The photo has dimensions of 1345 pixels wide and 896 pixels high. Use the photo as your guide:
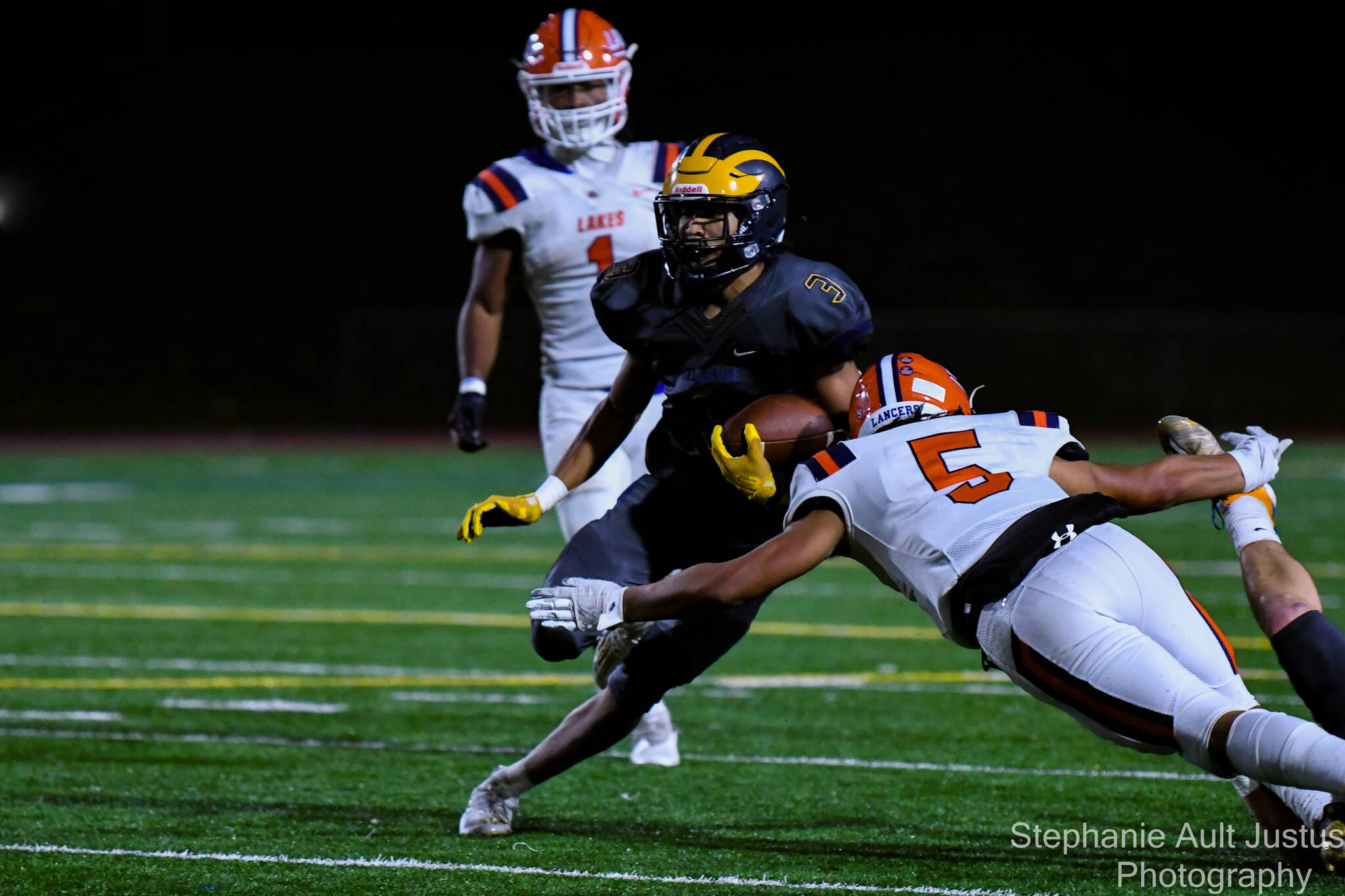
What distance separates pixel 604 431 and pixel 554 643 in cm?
59

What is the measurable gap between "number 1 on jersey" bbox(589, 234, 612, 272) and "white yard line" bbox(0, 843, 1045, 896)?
210cm

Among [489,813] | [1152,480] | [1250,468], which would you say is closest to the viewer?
[1152,480]

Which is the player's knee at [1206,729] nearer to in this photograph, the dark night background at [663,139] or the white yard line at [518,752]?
the white yard line at [518,752]

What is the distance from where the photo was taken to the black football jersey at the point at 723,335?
3900mm

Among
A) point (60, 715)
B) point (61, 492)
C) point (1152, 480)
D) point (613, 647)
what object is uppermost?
point (1152, 480)

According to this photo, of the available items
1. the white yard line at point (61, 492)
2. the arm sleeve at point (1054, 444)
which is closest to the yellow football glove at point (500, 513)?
the arm sleeve at point (1054, 444)

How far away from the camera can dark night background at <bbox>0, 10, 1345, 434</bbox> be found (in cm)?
2291

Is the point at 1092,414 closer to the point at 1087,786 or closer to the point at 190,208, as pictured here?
the point at 190,208

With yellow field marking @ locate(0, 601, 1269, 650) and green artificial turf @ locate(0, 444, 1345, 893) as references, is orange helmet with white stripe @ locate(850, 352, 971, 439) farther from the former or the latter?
yellow field marking @ locate(0, 601, 1269, 650)

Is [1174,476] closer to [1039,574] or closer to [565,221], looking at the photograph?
[1039,574]

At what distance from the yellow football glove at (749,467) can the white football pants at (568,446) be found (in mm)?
1405

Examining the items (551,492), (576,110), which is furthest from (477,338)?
(551,492)

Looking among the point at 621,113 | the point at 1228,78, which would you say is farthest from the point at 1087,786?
the point at 1228,78

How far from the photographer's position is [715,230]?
3.89 meters
